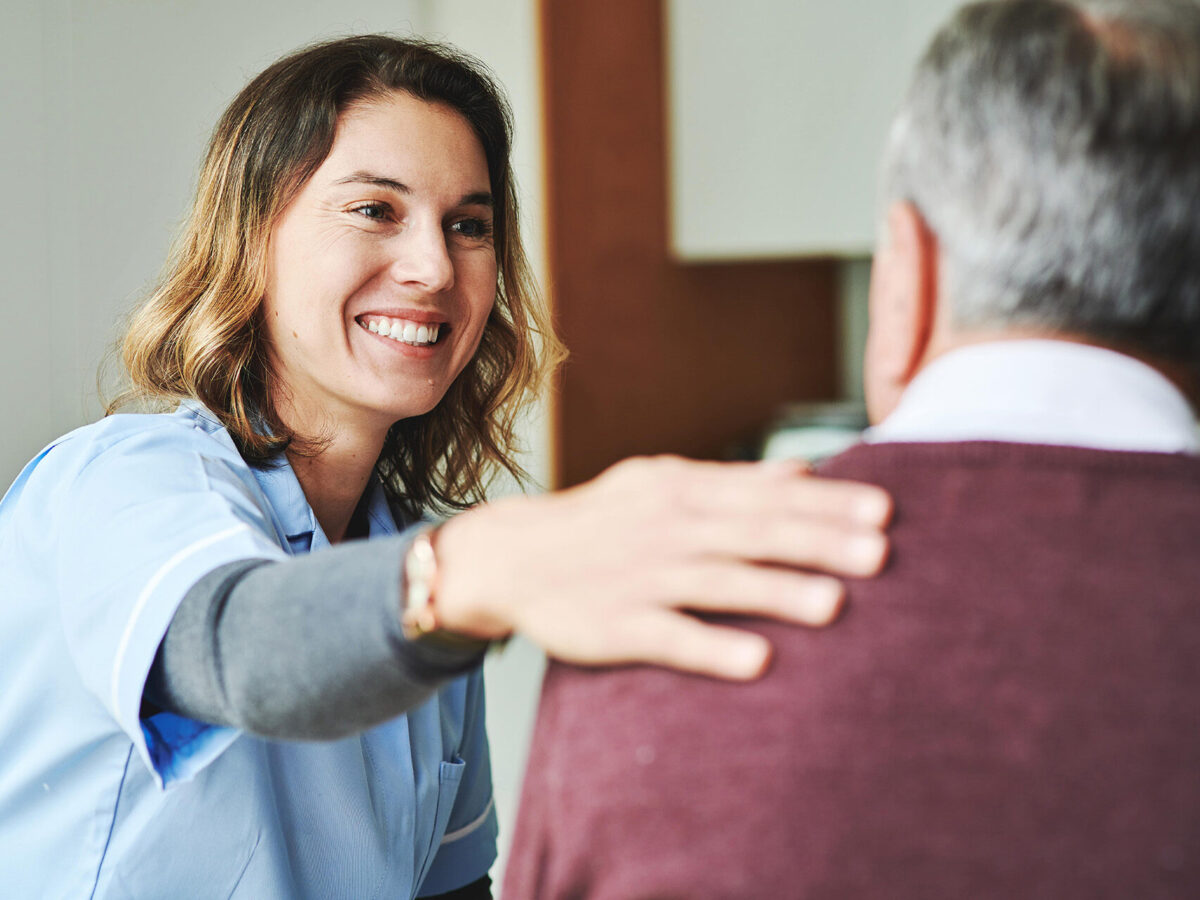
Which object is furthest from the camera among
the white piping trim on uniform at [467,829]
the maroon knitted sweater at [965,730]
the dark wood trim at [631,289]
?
the dark wood trim at [631,289]

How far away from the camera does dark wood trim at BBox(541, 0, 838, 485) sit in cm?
303

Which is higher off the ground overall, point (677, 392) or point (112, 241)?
point (112, 241)

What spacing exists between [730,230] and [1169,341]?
2.56 meters

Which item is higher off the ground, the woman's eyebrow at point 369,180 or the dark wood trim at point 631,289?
the woman's eyebrow at point 369,180

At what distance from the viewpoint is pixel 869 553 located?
0.56m

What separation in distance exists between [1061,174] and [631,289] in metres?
2.61

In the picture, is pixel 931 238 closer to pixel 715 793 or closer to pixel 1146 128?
pixel 1146 128

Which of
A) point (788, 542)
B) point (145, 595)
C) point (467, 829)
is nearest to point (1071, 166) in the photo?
point (788, 542)

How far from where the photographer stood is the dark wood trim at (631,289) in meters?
3.03

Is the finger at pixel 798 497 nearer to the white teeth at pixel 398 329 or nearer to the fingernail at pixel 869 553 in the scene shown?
the fingernail at pixel 869 553

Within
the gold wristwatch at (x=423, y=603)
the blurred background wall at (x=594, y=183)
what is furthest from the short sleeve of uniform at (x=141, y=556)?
the blurred background wall at (x=594, y=183)

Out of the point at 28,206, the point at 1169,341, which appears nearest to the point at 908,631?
the point at 1169,341

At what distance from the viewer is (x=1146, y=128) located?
568 mm

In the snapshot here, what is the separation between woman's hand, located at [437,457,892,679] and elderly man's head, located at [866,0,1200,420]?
13 centimetres
